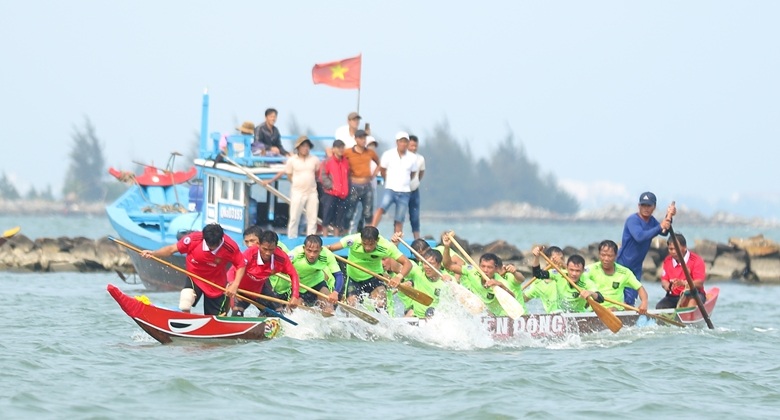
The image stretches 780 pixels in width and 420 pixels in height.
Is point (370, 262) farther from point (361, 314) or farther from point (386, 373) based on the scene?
point (386, 373)

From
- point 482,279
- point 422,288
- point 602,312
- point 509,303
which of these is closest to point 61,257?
point 422,288

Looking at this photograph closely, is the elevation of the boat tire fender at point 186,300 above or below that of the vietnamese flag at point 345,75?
below

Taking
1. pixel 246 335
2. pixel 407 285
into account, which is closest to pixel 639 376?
pixel 407 285

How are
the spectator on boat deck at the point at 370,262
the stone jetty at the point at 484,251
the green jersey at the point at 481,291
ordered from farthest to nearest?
the stone jetty at the point at 484,251
the green jersey at the point at 481,291
the spectator on boat deck at the point at 370,262

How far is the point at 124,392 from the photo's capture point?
13.0 meters

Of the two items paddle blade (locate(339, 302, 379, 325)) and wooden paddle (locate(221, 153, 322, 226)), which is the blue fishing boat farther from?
paddle blade (locate(339, 302, 379, 325))

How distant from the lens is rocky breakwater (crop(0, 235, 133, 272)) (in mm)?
32500

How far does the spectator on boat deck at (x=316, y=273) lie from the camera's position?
1702cm

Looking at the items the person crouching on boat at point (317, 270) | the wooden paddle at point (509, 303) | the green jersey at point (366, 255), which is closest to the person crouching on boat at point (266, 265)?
the person crouching on boat at point (317, 270)

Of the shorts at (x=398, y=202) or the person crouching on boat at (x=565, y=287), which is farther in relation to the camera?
the shorts at (x=398, y=202)

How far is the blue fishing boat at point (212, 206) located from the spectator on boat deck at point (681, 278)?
5.43m

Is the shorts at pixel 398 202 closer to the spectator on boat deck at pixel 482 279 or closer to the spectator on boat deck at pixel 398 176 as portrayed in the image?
the spectator on boat deck at pixel 398 176

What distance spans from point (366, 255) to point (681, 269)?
4.62 metres

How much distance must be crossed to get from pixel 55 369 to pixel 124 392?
171 cm
